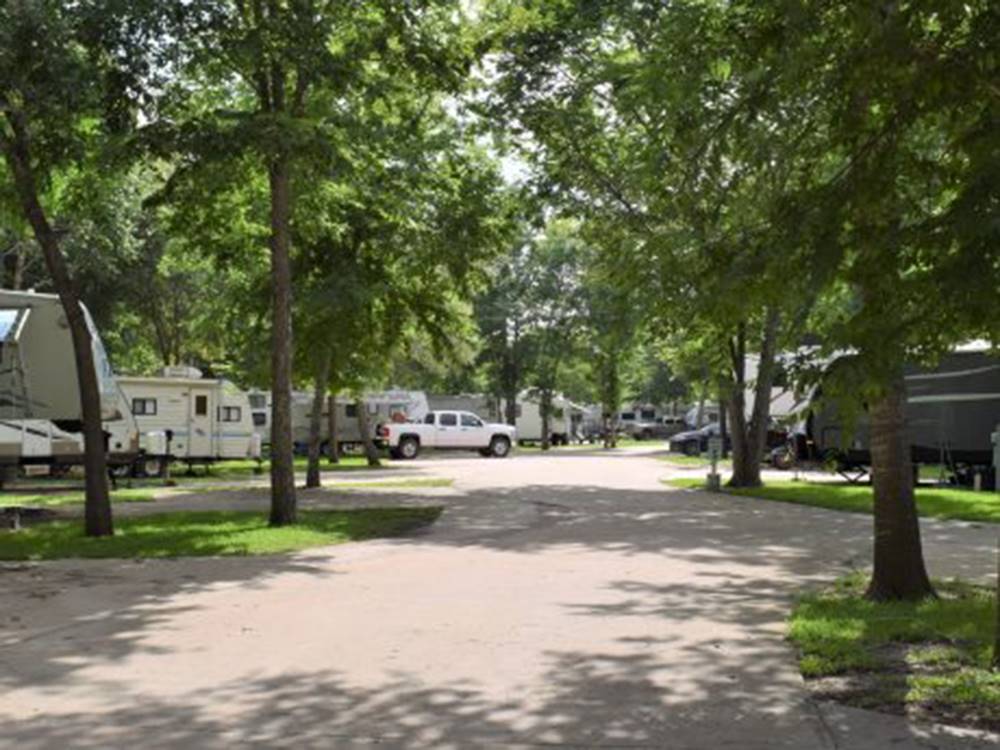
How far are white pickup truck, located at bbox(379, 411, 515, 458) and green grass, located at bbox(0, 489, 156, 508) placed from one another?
66.3ft

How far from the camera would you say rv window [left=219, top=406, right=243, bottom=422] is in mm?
32781

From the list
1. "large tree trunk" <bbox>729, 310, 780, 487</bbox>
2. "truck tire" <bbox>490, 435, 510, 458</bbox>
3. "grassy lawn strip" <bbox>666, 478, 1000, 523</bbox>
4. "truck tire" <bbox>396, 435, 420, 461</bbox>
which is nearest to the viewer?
"grassy lawn strip" <bbox>666, 478, 1000, 523</bbox>

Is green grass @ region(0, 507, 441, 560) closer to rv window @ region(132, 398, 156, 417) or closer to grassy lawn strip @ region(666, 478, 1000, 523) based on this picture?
grassy lawn strip @ region(666, 478, 1000, 523)

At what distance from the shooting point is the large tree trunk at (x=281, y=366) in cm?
1591

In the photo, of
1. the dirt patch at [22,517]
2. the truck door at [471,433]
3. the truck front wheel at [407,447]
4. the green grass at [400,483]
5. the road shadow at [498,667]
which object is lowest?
the road shadow at [498,667]

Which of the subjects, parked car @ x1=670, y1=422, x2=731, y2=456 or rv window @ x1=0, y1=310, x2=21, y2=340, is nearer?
rv window @ x1=0, y1=310, x2=21, y2=340

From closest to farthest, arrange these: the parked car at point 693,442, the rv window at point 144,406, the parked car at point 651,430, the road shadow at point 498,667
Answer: the road shadow at point 498,667, the rv window at point 144,406, the parked car at point 693,442, the parked car at point 651,430

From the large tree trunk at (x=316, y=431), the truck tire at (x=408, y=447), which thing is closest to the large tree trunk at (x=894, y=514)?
the large tree trunk at (x=316, y=431)

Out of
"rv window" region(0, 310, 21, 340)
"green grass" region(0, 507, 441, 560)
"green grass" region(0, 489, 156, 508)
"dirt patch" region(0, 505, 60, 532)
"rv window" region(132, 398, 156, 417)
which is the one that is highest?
"rv window" region(0, 310, 21, 340)

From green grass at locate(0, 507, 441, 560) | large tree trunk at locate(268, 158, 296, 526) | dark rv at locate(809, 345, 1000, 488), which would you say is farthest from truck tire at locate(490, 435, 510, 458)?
large tree trunk at locate(268, 158, 296, 526)

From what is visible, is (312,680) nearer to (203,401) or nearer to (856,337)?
(856,337)

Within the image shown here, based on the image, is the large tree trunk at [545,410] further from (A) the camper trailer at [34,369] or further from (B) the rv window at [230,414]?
(A) the camper trailer at [34,369]

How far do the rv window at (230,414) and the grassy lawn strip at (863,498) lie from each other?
1357 centimetres

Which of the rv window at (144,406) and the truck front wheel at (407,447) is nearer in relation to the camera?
the rv window at (144,406)
